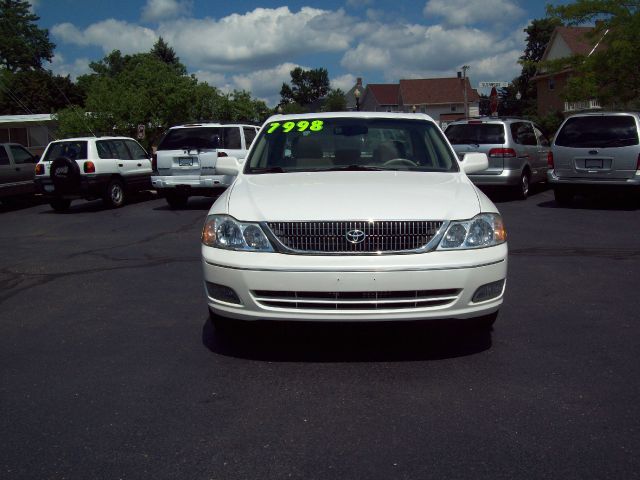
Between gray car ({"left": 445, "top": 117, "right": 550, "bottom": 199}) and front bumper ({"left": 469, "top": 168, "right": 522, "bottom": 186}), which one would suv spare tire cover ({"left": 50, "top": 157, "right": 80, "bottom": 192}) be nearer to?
gray car ({"left": 445, "top": 117, "right": 550, "bottom": 199})

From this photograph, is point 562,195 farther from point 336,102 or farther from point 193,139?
point 336,102

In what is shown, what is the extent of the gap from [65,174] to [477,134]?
9.04 m

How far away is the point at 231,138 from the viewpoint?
50.6 feet

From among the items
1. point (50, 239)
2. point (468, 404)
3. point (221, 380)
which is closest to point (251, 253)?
point (221, 380)

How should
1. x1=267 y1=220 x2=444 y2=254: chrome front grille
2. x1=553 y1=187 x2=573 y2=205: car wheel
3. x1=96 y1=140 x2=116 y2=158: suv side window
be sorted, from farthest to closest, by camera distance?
x1=96 y1=140 x2=116 y2=158: suv side window, x1=553 y1=187 x2=573 y2=205: car wheel, x1=267 y1=220 x2=444 y2=254: chrome front grille

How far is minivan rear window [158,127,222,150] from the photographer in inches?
600

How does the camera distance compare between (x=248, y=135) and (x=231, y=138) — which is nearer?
(x=231, y=138)

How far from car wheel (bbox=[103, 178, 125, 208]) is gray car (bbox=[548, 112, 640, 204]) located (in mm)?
9701

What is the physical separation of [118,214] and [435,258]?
39.7 feet

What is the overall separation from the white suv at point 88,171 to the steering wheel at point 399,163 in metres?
11.6

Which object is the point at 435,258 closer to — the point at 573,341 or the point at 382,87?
the point at 573,341

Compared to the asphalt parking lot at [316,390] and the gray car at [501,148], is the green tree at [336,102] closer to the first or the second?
the gray car at [501,148]

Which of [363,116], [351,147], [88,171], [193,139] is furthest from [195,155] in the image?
[351,147]

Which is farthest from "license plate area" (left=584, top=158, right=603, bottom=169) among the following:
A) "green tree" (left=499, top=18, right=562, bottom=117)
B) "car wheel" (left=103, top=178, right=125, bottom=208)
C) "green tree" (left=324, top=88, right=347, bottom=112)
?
"green tree" (left=324, top=88, right=347, bottom=112)
